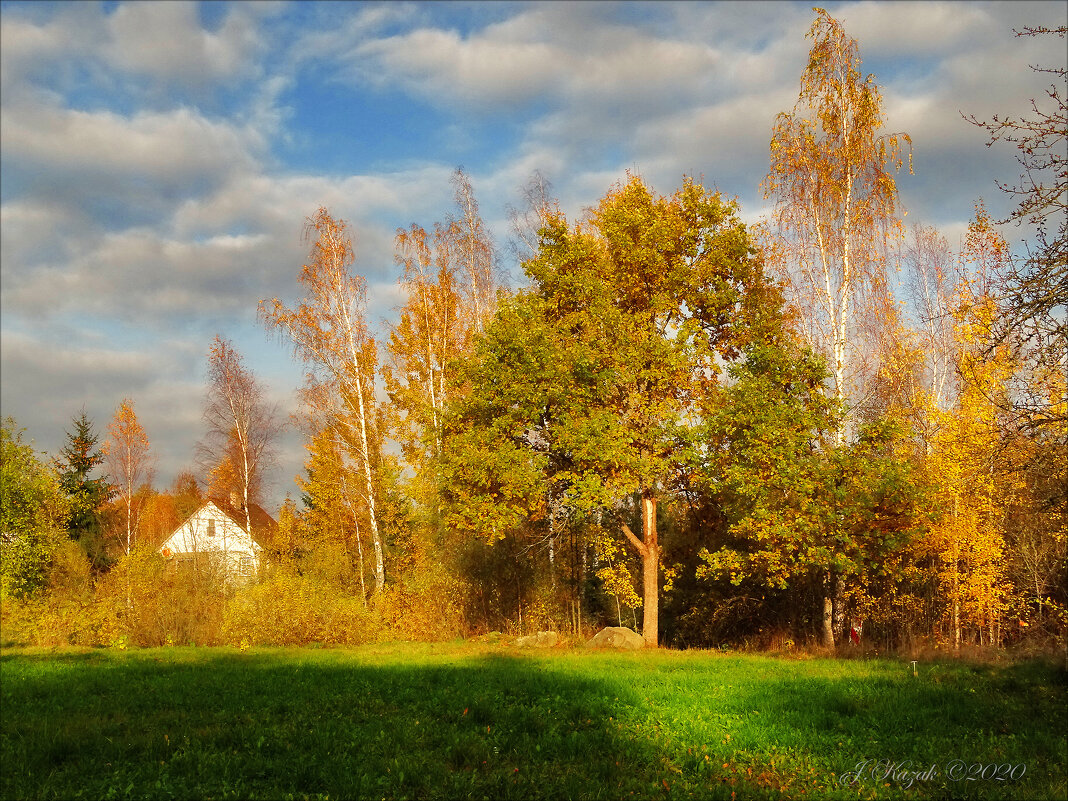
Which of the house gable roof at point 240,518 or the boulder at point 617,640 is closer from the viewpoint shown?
the boulder at point 617,640

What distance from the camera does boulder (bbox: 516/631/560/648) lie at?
22.5 meters

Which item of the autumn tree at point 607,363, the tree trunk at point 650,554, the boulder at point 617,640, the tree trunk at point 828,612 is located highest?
the autumn tree at point 607,363

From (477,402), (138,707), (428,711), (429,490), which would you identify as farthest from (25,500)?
(428,711)

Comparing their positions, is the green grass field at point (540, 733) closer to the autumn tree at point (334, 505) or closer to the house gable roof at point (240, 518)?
the autumn tree at point (334, 505)

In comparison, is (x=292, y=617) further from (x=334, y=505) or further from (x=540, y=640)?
(x=334, y=505)

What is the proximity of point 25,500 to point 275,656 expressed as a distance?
1658cm

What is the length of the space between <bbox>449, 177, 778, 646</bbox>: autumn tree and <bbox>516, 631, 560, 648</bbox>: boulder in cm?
292

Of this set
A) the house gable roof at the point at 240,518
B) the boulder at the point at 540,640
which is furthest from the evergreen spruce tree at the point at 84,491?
the boulder at the point at 540,640

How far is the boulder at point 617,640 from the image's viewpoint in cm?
2097

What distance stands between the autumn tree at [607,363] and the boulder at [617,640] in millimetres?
516

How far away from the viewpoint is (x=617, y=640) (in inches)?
832

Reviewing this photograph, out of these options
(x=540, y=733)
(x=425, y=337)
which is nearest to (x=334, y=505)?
(x=425, y=337)

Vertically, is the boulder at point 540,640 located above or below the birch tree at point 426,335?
below

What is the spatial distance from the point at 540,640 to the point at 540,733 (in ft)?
46.5
